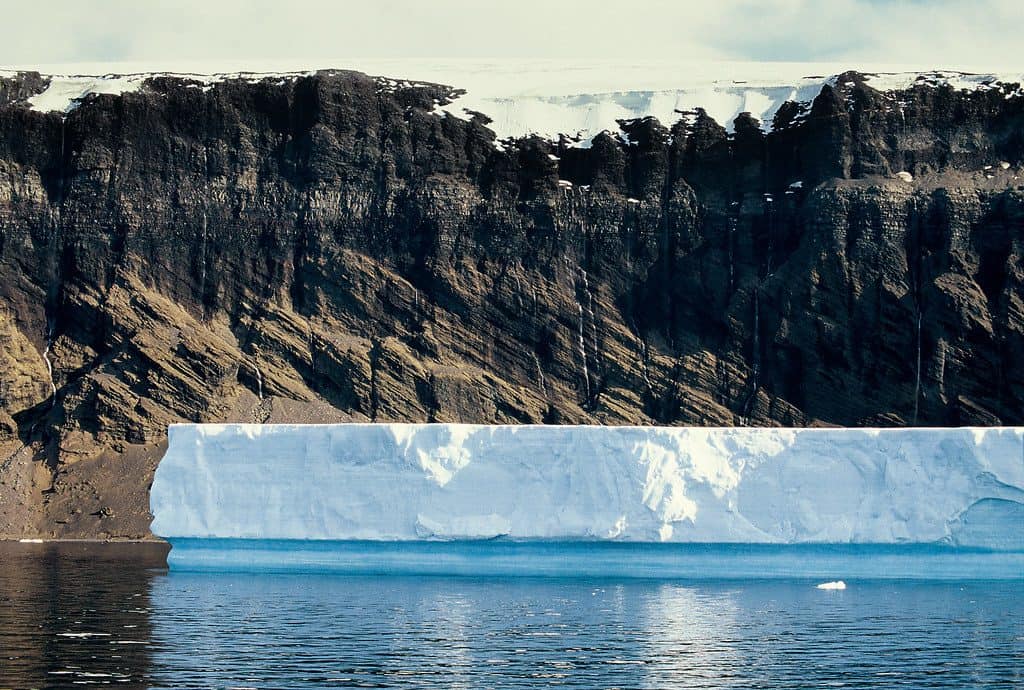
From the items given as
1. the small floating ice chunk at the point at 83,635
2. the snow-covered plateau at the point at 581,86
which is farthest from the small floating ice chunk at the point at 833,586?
the snow-covered plateau at the point at 581,86

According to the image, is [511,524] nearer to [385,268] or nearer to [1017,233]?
[385,268]

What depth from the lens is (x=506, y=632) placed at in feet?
56.0

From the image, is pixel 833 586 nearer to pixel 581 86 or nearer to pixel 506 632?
pixel 506 632

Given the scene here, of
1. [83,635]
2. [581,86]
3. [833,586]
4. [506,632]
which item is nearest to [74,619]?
[83,635]

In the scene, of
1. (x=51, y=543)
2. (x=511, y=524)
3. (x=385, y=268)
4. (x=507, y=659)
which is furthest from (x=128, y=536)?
(x=507, y=659)

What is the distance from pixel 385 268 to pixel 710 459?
21.6 metres

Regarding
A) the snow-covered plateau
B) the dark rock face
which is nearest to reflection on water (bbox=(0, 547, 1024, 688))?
the dark rock face

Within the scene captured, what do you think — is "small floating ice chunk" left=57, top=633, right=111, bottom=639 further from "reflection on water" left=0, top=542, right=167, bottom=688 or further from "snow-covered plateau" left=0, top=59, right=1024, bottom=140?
"snow-covered plateau" left=0, top=59, right=1024, bottom=140

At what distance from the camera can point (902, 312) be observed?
4209 centimetres

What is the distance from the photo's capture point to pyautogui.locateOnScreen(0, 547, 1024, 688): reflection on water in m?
14.1

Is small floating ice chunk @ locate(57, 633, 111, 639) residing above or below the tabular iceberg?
below

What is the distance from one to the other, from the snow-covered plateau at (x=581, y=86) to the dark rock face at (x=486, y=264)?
1.84 ft

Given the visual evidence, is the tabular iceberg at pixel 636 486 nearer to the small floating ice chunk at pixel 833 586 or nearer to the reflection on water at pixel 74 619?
the small floating ice chunk at pixel 833 586

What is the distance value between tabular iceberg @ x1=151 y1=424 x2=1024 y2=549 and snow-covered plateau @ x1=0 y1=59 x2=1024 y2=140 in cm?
2322
